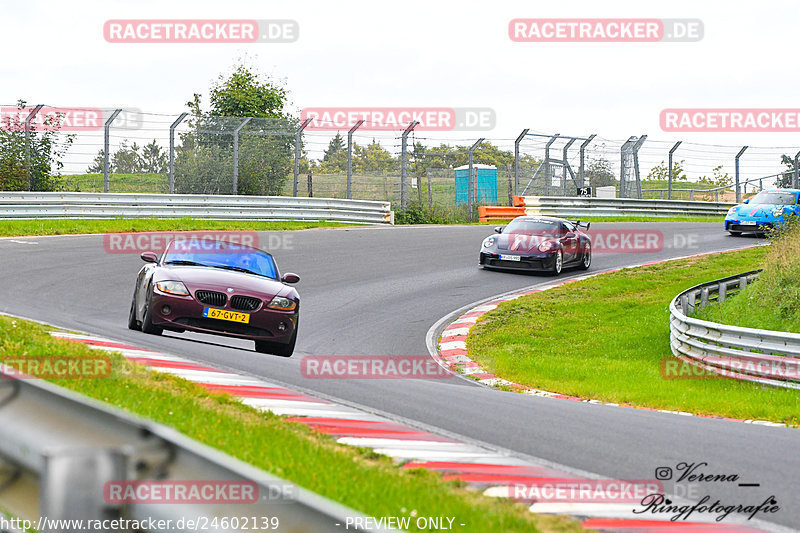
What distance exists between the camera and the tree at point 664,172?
119 ft

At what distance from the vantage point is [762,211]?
28422 mm

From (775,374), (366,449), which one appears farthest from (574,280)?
(366,449)

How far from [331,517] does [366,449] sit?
12.6 ft

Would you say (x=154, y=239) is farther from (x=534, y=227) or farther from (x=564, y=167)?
(x=564, y=167)

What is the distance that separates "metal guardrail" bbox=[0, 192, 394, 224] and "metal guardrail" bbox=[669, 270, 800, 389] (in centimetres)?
1502

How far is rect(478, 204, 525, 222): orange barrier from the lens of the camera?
33.5m

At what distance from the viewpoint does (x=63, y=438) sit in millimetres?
3264

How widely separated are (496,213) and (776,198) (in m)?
9.65

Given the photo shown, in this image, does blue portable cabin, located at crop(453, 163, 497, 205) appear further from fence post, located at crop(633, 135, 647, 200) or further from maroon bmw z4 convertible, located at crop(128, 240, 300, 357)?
maroon bmw z4 convertible, located at crop(128, 240, 300, 357)

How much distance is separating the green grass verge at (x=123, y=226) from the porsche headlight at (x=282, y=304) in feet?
43.8

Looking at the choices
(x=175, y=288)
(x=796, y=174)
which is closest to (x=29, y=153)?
(x=175, y=288)

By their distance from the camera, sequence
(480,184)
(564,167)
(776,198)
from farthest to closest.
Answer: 1. (480,184)
2. (564,167)
3. (776,198)

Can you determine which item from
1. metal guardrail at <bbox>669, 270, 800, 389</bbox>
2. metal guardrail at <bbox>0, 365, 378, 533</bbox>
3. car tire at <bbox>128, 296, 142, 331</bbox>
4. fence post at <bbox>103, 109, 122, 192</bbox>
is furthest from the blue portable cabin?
metal guardrail at <bbox>0, 365, 378, 533</bbox>

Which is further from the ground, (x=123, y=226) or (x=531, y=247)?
(x=123, y=226)
